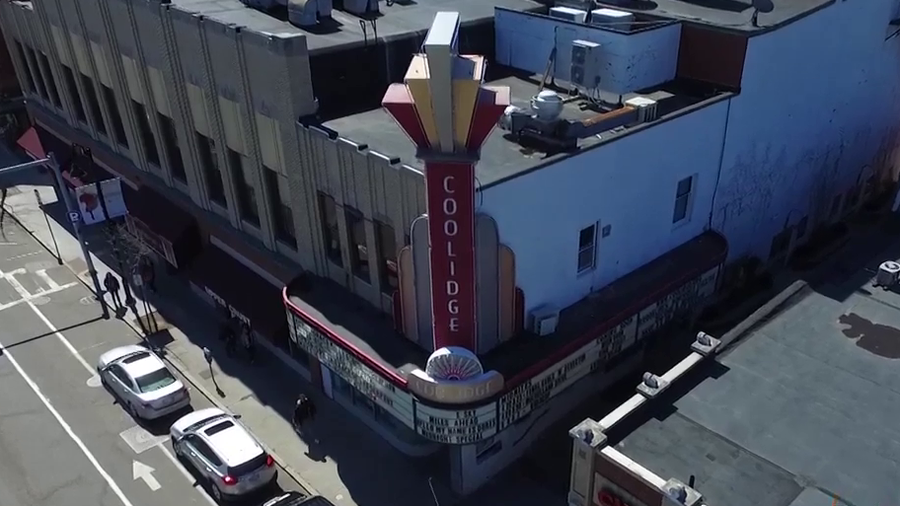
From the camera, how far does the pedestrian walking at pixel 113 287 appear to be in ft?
108

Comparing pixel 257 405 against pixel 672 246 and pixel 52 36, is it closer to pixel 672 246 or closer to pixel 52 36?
pixel 672 246

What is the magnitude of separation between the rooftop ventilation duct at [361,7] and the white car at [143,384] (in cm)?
1592

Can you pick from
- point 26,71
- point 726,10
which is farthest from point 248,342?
point 26,71

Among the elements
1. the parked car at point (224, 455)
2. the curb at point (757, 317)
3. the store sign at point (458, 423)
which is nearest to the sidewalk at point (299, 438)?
the parked car at point (224, 455)

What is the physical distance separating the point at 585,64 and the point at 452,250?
10326 millimetres

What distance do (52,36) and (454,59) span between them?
30.4 m

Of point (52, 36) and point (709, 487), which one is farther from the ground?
point (52, 36)

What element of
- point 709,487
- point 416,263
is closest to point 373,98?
point 416,263

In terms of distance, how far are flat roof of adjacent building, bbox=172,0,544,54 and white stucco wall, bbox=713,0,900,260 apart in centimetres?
1031

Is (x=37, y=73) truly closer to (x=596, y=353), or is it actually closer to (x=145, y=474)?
(x=145, y=474)

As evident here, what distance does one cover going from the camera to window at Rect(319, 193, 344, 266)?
24.6 meters

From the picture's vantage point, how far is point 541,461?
80.8 feet

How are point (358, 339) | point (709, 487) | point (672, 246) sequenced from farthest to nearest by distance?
point (672, 246) < point (358, 339) < point (709, 487)

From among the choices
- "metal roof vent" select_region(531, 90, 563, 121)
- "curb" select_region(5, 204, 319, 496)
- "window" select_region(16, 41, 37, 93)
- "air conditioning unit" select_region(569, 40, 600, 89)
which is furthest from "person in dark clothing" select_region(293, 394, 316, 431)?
"window" select_region(16, 41, 37, 93)
